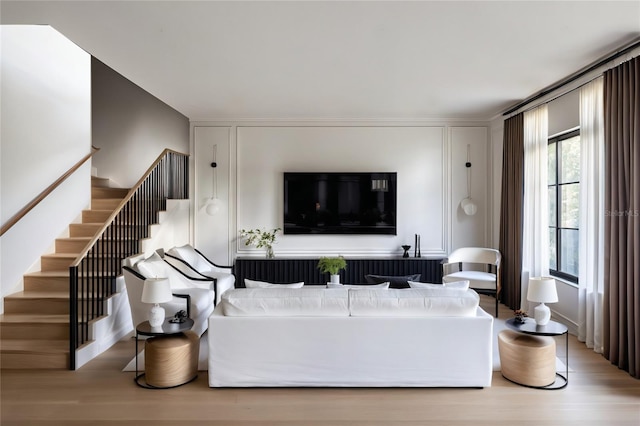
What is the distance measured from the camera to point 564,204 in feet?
17.4

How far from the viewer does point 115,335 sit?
4.56 metres

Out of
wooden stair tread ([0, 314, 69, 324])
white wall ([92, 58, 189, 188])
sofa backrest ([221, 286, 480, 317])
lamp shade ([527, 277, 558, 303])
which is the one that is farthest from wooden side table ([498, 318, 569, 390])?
white wall ([92, 58, 189, 188])

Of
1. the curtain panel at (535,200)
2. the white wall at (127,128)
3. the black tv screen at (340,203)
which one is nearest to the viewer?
the curtain panel at (535,200)

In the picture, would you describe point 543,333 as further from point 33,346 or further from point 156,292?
point 33,346

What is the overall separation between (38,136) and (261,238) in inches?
134

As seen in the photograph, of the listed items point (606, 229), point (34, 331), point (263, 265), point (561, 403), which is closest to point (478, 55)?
point (606, 229)

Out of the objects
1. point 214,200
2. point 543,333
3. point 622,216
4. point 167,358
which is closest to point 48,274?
point 167,358

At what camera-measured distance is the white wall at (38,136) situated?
4.57 metres

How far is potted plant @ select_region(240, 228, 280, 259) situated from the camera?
23.1 ft

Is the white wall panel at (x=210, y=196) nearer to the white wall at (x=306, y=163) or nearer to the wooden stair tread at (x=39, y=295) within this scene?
the white wall at (x=306, y=163)

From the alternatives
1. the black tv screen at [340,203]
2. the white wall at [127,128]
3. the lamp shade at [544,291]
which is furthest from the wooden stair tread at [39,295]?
the lamp shade at [544,291]

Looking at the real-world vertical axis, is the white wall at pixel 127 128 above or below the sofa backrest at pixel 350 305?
above

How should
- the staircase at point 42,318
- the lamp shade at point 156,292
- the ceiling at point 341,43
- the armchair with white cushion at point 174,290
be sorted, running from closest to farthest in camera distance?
the ceiling at point 341,43 < the lamp shade at point 156,292 < the staircase at point 42,318 < the armchair with white cushion at point 174,290

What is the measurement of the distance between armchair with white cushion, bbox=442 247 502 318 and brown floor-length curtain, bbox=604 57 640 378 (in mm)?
1683
